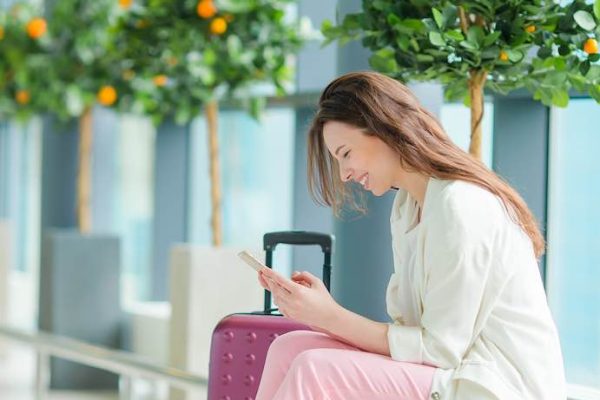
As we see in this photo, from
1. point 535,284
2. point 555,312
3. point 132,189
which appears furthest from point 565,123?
point 132,189

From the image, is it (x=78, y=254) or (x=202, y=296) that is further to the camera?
(x=78, y=254)

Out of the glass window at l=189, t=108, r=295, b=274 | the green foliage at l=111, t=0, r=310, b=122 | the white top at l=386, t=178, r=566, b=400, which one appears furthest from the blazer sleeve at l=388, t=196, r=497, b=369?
the glass window at l=189, t=108, r=295, b=274

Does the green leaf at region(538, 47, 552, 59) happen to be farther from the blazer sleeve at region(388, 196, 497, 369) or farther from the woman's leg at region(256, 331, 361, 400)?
the woman's leg at region(256, 331, 361, 400)

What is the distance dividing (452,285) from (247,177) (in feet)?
10.3

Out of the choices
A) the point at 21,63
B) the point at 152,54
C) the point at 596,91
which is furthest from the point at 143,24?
the point at 596,91

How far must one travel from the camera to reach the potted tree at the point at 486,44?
7.65ft

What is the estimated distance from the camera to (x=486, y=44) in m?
2.34

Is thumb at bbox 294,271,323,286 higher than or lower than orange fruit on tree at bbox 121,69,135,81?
lower

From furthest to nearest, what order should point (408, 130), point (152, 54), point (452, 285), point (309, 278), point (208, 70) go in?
point (152, 54), point (208, 70), point (309, 278), point (408, 130), point (452, 285)

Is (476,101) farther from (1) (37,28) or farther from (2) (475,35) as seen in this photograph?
(1) (37,28)

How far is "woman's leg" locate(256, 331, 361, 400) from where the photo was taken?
6.63ft

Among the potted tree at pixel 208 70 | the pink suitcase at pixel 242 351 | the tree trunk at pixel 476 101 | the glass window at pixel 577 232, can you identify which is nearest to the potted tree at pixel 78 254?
the potted tree at pixel 208 70

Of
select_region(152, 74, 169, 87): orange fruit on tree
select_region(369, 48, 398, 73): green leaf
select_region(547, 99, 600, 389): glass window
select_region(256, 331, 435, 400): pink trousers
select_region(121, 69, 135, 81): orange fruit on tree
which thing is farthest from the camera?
select_region(121, 69, 135, 81): orange fruit on tree

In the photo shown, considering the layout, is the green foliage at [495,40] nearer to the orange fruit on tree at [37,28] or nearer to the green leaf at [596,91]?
the green leaf at [596,91]
